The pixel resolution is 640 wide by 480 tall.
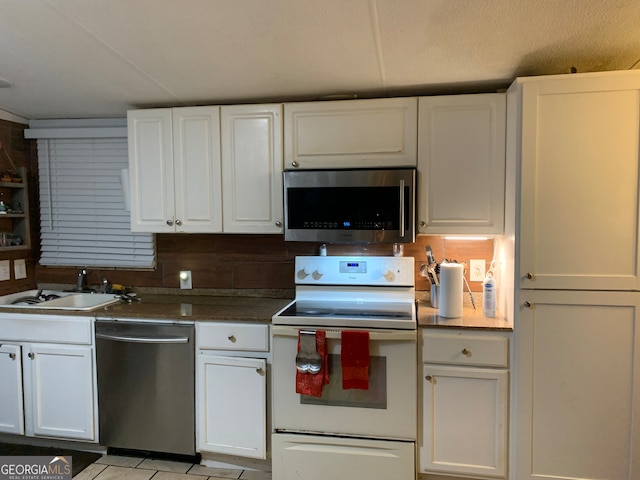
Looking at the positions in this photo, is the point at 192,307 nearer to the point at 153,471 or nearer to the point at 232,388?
the point at 232,388

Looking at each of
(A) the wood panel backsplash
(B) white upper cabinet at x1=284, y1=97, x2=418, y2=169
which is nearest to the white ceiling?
(B) white upper cabinet at x1=284, y1=97, x2=418, y2=169

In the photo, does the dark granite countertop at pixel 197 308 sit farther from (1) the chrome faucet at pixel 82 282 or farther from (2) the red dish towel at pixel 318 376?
(1) the chrome faucet at pixel 82 282

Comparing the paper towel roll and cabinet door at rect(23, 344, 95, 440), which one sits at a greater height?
the paper towel roll

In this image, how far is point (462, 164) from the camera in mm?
2150

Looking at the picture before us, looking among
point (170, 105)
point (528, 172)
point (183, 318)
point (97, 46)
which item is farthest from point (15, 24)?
point (528, 172)

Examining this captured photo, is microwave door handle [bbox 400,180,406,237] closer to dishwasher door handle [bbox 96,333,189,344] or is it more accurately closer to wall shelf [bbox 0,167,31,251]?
dishwasher door handle [bbox 96,333,189,344]

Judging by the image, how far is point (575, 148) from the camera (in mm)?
1811

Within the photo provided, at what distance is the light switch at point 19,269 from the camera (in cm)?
286

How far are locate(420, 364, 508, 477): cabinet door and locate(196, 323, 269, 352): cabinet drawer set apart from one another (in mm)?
846

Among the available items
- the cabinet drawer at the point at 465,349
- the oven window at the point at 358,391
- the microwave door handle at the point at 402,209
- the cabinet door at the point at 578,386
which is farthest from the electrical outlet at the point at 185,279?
the cabinet door at the point at 578,386

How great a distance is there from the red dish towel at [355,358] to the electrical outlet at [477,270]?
Answer: 0.88 m

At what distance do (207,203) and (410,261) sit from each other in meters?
1.25

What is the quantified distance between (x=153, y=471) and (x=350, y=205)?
182cm

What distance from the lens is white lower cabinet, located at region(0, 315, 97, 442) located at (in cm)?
232
